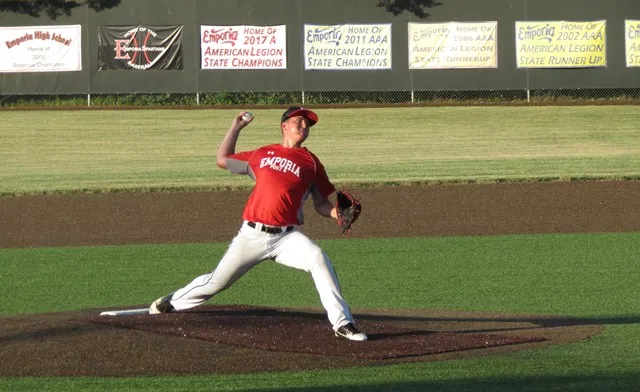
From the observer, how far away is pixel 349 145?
31.0 meters

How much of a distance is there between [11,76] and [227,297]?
23.6 metres

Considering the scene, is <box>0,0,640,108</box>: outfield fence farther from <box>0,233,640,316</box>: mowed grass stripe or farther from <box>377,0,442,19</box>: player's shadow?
<box>0,233,640,316</box>: mowed grass stripe

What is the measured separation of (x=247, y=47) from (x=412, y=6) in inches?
196

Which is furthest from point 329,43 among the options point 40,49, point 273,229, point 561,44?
point 273,229

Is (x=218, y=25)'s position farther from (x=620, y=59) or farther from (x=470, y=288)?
(x=470, y=288)

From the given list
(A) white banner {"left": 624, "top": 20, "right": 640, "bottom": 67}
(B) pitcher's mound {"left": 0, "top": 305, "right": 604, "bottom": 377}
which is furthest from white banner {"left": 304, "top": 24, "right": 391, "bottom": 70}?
(B) pitcher's mound {"left": 0, "top": 305, "right": 604, "bottom": 377}

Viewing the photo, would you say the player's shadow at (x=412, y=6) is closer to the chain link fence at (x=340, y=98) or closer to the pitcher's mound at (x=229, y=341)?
the chain link fence at (x=340, y=98)

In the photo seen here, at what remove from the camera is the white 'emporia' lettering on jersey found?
29.0 feet

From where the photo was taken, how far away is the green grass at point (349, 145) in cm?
2481

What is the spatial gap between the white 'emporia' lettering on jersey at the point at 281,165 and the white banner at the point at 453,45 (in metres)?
25.5

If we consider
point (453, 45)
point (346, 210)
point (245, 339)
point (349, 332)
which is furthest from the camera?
point (453, 45)

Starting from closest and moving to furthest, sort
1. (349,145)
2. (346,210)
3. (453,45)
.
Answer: (346,210) → (349,145) → (453,45)

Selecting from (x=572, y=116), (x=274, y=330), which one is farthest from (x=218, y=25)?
(x=274, y=330)

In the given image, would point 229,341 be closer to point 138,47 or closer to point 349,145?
point 349,145
